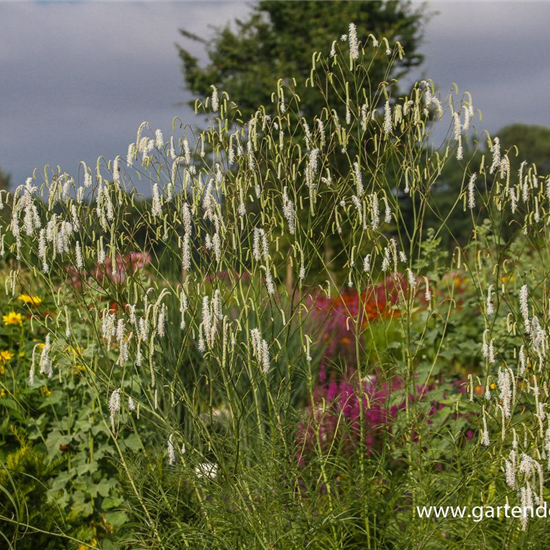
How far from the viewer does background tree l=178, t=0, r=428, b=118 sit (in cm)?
2669

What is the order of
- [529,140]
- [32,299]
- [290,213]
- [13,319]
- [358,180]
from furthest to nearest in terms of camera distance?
1. [529,140]
2. [13,319]
3. [32,299]
4. [358,180]
5. [290,213]

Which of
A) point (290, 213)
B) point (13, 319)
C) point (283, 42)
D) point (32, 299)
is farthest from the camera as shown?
point (283, 42)

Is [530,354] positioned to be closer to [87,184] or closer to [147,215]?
[147,215]

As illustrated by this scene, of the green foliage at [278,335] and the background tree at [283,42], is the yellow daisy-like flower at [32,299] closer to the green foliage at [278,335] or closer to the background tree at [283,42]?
the green foliage at [278,335]

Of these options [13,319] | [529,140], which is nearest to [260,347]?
[13,319]

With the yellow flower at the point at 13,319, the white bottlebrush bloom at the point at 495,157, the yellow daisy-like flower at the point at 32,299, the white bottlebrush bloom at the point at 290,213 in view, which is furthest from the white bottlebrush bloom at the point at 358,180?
the yellow flower at the point at 13,319

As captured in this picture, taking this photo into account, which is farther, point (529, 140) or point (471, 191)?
point (529, 140)

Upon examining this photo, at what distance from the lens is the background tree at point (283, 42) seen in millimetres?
26688

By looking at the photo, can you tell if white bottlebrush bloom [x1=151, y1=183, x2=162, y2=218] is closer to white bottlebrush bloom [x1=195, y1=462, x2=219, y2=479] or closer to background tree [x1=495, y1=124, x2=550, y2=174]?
white bottlebrush bloom [x1=195, y1=462, x2=219, y2=479]

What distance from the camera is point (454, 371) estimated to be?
6844 millimetres

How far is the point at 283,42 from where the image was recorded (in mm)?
27516

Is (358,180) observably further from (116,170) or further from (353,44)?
→ (116,170)

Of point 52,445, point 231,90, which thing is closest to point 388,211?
point 52,445

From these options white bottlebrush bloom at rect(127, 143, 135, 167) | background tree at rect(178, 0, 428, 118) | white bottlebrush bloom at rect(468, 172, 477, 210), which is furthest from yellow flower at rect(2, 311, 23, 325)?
background tree at rect(178, 0, 428, 118)
